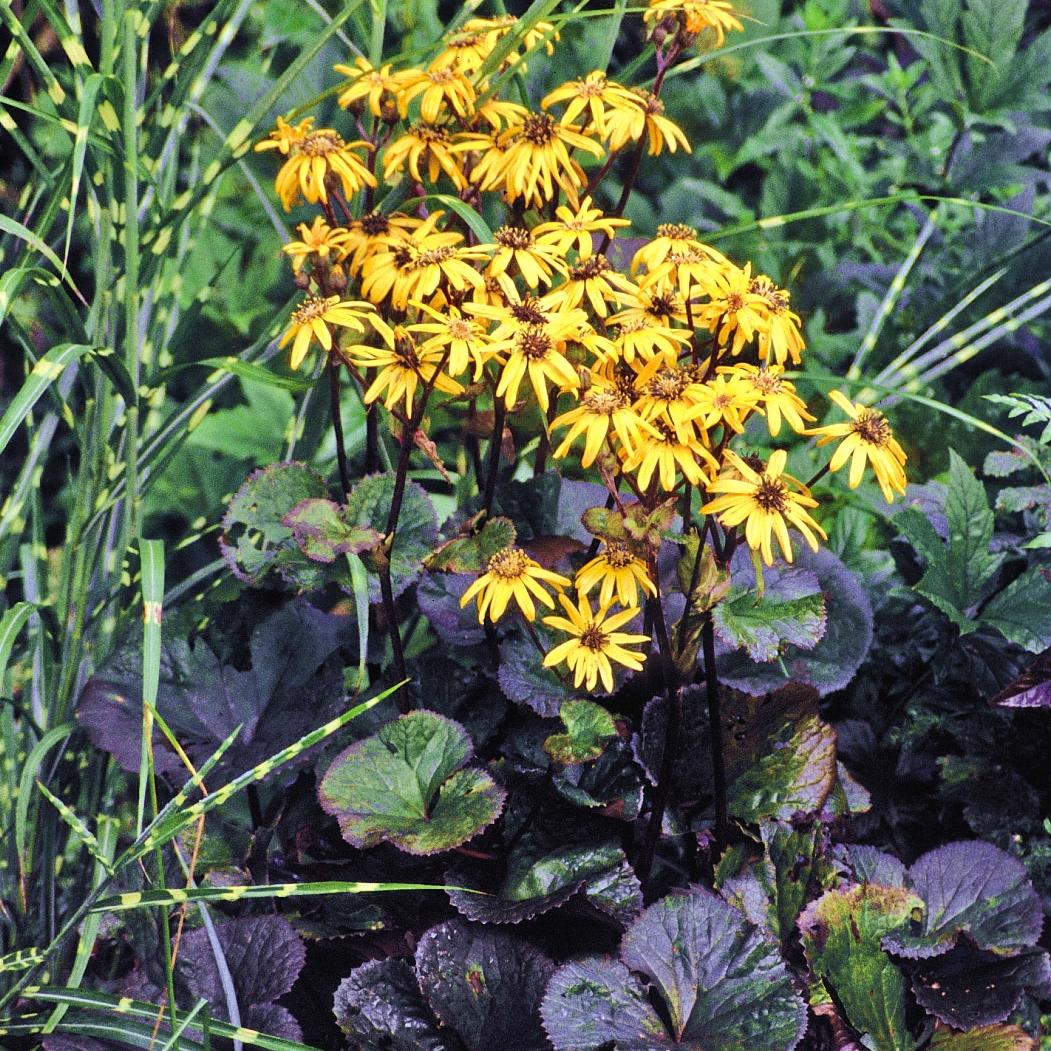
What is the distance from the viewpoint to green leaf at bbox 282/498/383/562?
4.23 feet

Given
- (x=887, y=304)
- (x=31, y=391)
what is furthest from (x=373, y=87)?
(x=887, y=304)

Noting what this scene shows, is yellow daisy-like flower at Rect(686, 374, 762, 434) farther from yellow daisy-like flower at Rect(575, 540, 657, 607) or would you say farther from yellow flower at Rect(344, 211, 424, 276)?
yellow flower at Rect(344, 211, 424, 276)

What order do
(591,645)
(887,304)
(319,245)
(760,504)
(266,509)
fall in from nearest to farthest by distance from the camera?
(760,504) < (591,645) < (319,245) < (266,509) < (887,304)

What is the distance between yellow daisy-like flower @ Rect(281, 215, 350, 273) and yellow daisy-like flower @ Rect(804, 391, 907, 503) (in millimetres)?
542

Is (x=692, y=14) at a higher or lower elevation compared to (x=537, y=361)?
higher

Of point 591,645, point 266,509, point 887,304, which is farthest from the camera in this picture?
point 887,304

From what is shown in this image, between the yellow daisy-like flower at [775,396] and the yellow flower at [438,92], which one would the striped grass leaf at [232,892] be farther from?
the yellow flower at [438,92]

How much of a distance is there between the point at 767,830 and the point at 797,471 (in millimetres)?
686

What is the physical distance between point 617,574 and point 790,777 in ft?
1.22

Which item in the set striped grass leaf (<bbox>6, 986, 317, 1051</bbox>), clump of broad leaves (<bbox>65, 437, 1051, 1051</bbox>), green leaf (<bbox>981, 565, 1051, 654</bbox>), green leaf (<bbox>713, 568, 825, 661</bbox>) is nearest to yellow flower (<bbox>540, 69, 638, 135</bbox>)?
clump of broad leaves (<bbox>65, 437, 1051, 1051</bbox>)

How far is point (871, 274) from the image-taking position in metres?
2.36

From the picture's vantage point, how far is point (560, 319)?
1.16 metres

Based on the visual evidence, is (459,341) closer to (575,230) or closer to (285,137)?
(575,230)

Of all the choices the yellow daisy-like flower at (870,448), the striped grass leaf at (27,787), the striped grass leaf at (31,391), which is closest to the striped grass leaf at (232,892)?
the striped grass leaf at (27,787)
